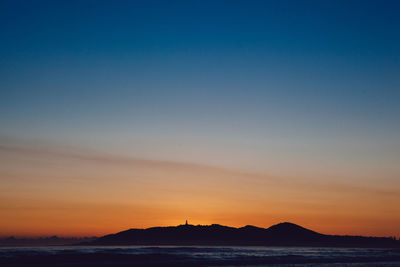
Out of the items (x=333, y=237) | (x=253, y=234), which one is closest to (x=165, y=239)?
(x=253, y=234)

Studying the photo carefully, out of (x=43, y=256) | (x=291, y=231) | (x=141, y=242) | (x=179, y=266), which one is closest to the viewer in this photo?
(x=179, y=266)

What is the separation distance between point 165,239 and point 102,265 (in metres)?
86.5

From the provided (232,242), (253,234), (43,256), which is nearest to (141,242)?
(232,242)

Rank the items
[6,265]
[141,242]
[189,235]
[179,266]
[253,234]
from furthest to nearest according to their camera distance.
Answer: [253,234] < [189,235] < [141,242] < [179,266] < [6,265]

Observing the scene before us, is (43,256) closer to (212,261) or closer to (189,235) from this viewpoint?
(212,261)

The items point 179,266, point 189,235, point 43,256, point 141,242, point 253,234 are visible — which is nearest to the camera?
point 179,266

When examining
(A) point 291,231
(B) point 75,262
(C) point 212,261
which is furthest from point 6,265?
(A) point 291,231

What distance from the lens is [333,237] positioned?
148 meters

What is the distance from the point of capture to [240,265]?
139 ft

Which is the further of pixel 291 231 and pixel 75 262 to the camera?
pixel 291 231

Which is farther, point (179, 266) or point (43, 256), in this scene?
point (43, 256)

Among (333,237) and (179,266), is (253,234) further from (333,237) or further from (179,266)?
(179,266)

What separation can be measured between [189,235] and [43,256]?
86111mm

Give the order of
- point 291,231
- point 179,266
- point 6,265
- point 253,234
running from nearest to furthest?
point 6,265
point 179,266
point 253,234
point 291,231
